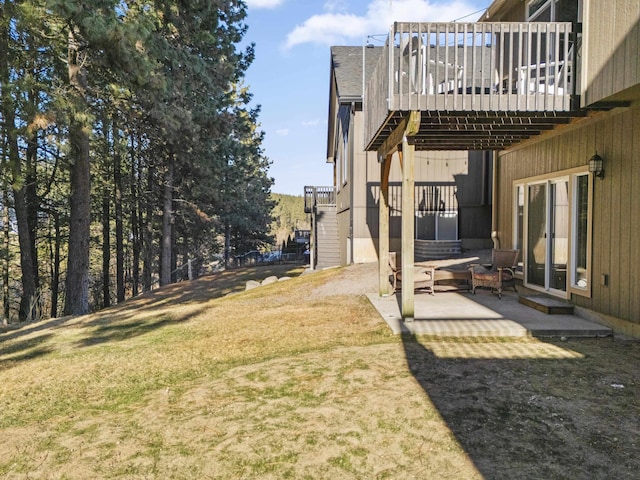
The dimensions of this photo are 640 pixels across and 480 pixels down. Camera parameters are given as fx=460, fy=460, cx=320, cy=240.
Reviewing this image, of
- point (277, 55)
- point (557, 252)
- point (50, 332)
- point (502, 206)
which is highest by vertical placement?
point (277, 55)

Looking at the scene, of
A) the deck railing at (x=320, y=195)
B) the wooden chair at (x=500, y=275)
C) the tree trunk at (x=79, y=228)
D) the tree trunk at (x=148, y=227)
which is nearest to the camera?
the wooden chair at (x=500, y=275)

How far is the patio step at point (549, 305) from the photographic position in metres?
7.38

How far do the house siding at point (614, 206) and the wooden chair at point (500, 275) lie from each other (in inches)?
59.0

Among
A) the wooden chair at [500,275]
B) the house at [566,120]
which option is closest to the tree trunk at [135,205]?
the house at [566,120]

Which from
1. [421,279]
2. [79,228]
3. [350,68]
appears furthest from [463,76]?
[350,68]

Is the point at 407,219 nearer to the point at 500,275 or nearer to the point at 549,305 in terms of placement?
the point at 549,305

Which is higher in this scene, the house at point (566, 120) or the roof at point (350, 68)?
the roof at point (350, 68)

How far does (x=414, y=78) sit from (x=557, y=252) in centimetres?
405

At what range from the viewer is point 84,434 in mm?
3744

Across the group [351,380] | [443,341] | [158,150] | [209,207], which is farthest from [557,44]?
[209,207]

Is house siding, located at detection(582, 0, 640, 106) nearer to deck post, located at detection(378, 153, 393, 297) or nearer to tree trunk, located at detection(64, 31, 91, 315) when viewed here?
deck post, located at detection(378, 153, 393, 297)

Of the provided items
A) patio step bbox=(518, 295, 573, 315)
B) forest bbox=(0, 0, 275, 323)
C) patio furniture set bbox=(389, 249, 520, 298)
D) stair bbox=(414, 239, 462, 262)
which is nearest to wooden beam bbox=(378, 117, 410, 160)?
patio furniture set bbox=(389, 249, 520, 298)

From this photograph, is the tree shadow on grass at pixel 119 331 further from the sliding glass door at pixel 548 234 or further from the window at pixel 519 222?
the window at pixel 519 222

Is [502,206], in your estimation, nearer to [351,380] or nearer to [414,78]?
[414,78]
